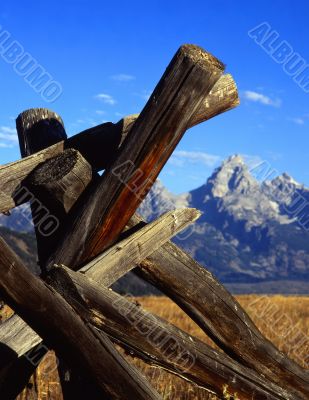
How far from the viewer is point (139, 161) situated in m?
3.59

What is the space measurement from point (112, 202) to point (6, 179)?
0.67 metres

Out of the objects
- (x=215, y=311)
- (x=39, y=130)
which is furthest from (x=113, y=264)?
(x=39, y=130)

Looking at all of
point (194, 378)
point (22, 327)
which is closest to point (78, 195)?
point (22, 327)

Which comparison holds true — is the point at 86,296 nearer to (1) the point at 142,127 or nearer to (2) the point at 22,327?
(2) the point at 22,327

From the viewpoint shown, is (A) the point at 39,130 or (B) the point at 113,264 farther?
(A) the point at 39,130

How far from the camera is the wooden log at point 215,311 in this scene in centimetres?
386

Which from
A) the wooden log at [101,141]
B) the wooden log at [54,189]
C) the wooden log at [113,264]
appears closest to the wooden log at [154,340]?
the wooden log at [113,264]

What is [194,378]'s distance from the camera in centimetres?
371

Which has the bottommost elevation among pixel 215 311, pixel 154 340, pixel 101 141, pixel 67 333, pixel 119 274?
pixel 67 333

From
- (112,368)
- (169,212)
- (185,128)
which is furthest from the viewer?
(169,212)

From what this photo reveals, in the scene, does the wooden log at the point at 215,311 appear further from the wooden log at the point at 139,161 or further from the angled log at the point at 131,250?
the wooden log at the point at 139,161

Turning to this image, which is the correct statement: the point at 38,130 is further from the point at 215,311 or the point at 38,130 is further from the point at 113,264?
the point at 215,311

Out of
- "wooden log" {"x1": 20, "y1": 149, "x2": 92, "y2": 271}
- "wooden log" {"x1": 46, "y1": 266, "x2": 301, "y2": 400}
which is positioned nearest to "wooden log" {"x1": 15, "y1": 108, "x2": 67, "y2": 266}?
"wooden log" {"x1": 20, "y1": 149, "x2": 92, "y2": 271}

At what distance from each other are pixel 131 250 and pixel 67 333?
0.63 metres
